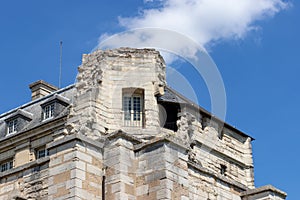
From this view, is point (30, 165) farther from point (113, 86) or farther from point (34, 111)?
point (34, 111)

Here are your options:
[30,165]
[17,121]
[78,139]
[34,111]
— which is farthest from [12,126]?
[78,139]

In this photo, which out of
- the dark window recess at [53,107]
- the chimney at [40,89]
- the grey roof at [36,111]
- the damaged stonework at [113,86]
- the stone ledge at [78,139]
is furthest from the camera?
the chimney at [40,89]

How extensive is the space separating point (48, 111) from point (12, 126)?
2.26 metres

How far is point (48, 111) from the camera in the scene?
3216 cm

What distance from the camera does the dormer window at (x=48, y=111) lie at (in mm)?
31911

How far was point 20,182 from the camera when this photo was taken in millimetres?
19234

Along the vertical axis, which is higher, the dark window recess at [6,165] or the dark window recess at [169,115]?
the dark window recess at [6,165]

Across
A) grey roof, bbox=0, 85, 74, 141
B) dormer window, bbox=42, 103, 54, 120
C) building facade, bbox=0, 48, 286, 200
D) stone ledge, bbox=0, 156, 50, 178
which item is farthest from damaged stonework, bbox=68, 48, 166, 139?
dormer window, bbox=42, 103, 54, 120

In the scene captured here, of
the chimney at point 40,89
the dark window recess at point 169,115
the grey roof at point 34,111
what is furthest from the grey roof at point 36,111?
the dark window recess at point 169,115

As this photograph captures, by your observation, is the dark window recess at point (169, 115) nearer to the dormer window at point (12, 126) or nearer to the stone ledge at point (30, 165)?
the stone ledge at point (30, 165)

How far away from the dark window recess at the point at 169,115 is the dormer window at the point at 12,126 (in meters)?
10.8

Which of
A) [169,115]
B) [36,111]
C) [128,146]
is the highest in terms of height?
[36,111]

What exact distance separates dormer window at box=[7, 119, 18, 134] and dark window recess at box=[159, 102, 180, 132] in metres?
10.8

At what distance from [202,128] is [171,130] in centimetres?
564
